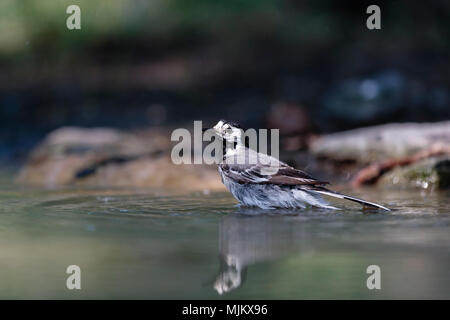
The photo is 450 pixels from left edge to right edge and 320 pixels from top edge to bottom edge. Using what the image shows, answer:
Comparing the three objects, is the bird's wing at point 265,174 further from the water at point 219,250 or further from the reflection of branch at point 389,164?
the reflection of branch at point 389,164

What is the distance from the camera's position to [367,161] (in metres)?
10.3

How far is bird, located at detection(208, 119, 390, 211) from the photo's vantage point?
23.7 feet

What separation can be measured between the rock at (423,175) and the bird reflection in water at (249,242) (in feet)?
9.46

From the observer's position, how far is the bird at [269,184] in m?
7.22

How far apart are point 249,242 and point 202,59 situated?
1133 cm

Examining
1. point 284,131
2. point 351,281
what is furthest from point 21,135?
point 351,281

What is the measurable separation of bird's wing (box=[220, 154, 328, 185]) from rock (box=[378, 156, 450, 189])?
2419 mm

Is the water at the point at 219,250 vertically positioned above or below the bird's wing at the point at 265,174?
below

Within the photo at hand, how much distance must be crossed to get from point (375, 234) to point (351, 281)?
4.32 ft

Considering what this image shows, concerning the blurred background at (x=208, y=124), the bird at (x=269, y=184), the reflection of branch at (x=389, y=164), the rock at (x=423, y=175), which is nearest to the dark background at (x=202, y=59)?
the blurred background at (x=208, y=124)

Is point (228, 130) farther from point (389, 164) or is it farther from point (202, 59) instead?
point (202, 59)

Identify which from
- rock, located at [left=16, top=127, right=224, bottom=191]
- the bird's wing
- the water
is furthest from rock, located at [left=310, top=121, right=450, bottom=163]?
the bird's wing

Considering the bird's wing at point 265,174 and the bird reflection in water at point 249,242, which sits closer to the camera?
the bird reflection in water at point 249,242

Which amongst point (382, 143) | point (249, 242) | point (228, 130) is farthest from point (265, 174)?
point (382, 143)
